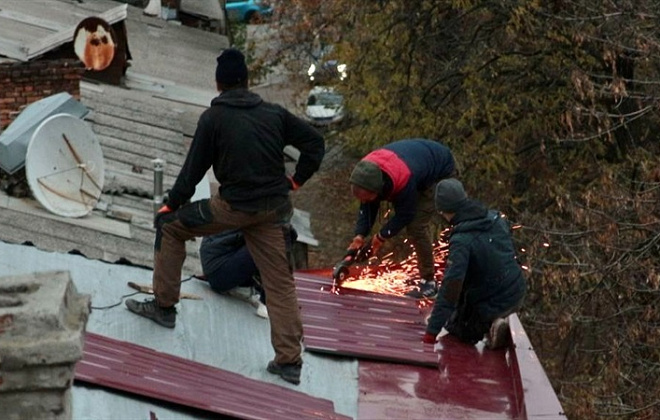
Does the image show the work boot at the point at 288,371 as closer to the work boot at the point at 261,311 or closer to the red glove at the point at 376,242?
the work boot at the point at 261,311

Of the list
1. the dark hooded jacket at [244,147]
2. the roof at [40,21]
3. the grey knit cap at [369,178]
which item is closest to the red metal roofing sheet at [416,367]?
the grey knit cap at [369,178]

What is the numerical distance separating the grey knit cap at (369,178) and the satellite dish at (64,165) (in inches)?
78.2

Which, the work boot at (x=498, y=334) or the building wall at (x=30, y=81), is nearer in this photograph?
the work boot at (x=498, y=334)

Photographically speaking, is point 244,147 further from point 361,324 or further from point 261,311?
point 361,324

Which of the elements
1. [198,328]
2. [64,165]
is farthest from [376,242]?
[198,328]

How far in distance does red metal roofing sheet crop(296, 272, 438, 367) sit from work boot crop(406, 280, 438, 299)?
24cm

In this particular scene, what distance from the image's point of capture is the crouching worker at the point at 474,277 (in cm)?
955

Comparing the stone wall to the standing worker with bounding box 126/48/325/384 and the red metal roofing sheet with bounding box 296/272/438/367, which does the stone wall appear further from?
the red metal roofing sheet with bounding box 296/272/438/367

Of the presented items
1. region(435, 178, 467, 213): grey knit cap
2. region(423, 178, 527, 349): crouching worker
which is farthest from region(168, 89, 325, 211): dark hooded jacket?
region(423, 178, 527, 349): crouching worker

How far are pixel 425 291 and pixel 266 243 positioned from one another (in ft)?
9.65

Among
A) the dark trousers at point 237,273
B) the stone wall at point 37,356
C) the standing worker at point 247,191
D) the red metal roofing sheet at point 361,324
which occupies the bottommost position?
the red metal roofing sheet at point 361,324

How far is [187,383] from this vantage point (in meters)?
7.74

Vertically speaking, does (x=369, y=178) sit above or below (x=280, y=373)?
above

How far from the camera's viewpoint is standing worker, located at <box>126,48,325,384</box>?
8.05m
